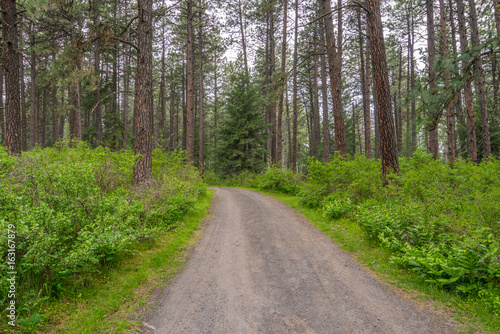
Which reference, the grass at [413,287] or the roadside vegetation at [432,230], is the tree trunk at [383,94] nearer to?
the roadside vegetation at [432,230]

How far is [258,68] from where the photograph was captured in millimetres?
27984

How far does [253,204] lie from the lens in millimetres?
10984

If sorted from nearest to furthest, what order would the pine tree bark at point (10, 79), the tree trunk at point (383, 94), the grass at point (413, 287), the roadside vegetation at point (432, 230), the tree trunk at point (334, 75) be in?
the grass at point (413, 287), the roadside vegetation at point (432, 230), the tree trunk at point (383, 94), the pine tree bark at point (10, 79), the tree trunk at point (334, 75)

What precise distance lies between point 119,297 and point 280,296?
92.8 inches

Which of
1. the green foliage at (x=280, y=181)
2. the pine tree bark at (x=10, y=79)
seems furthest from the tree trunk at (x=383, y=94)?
the pine tree bark at (x=10, y=79)

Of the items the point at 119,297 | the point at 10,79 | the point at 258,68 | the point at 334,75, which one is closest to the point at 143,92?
the point at 10,79

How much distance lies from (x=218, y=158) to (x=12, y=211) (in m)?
19.3

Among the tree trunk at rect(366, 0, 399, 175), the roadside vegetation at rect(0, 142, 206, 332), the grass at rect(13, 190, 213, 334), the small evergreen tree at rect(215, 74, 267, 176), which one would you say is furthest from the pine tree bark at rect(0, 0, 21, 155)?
the small evergreen tree at rect(215, 74, 267, 176)

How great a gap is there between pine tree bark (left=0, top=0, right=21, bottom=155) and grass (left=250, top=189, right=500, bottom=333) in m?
11.2

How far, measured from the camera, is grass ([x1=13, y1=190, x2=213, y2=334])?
9.37ft

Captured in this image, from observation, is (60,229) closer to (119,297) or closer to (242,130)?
(119,297)

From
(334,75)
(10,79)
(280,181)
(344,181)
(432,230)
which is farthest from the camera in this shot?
(280,181)

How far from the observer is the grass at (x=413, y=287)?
→ 110 inches

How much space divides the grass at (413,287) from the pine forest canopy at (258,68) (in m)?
3.36
